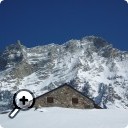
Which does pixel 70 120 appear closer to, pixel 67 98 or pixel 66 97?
pixel 67 98

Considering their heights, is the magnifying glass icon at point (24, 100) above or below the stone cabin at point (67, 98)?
below

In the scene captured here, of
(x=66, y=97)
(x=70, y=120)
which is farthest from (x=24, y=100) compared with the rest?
(x=66, y=97)

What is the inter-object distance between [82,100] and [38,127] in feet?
58.1

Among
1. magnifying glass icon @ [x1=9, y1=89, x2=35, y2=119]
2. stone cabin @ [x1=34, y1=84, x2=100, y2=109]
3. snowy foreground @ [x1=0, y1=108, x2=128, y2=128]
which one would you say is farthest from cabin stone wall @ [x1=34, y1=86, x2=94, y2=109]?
magnifying glass icon @ [x1=9, y1=89, x2=35, y2=119]

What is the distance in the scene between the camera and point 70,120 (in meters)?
6.38

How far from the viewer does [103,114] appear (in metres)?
6.88

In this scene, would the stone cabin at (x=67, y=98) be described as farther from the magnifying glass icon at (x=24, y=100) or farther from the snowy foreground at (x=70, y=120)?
the magnifying glass icon at (x=24, y=100)

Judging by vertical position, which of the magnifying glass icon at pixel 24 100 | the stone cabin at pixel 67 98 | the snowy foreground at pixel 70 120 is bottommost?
the snowy foreground at pixel 70 120

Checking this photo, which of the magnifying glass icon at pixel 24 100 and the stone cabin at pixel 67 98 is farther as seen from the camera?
the stone cabin at pixel 67 98

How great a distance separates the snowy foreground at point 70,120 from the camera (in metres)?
6.06

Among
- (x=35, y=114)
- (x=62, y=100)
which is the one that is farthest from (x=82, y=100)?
(x=35, y=114)

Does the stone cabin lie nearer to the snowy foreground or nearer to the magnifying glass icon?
the snowy foreground

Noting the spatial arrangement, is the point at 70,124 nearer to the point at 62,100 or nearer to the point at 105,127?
the point at 105,127

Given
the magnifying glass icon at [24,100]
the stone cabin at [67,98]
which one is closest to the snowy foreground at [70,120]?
the magnifying glass icon at [24,100]
